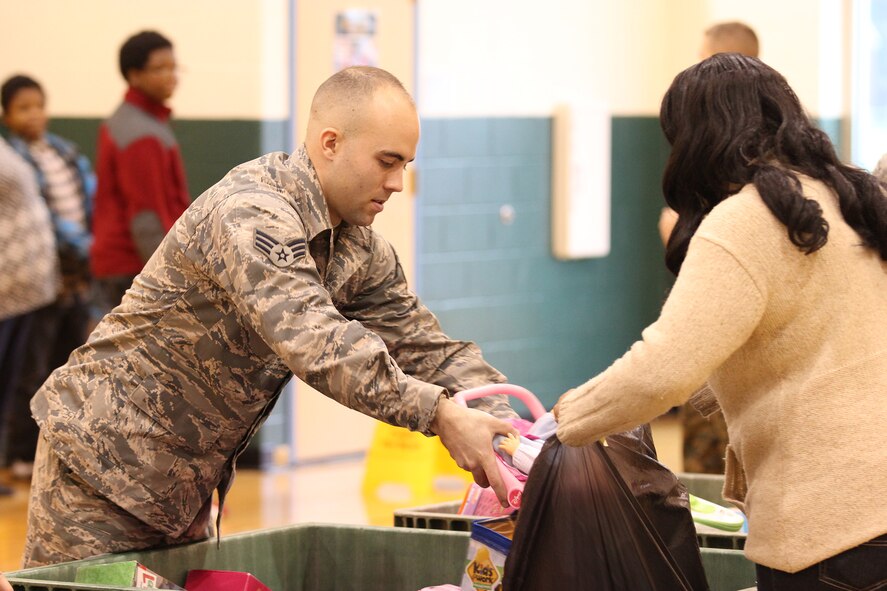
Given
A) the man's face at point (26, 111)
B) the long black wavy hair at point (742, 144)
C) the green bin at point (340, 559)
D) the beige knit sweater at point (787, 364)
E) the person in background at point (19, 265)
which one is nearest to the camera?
the beige knit sweater at point (787, 364)

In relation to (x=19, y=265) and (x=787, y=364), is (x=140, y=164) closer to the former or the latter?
(x=19, y=265)

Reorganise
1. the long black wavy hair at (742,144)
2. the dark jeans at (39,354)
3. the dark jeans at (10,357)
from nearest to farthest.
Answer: the long black wavy hair at (742,144), the dark jeans at (10,357), the dark jeans at (39,354)

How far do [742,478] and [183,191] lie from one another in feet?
11.9

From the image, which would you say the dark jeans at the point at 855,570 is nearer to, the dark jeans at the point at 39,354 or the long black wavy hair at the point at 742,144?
the long black wavy hair at the point at 742,144

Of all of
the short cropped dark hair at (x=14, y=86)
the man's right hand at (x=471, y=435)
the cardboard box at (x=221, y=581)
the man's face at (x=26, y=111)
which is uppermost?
the short cropped dark hair at (x=14, y=86)

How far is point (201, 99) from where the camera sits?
648 cm

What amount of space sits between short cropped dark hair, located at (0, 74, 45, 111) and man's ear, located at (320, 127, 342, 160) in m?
3.81

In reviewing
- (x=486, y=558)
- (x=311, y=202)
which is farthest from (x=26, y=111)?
(x=486, y=558)

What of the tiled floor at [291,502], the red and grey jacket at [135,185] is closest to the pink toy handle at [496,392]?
the tiled floor at [291,502]

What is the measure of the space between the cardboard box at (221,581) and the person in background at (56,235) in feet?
12.4

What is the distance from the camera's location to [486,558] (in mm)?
2398

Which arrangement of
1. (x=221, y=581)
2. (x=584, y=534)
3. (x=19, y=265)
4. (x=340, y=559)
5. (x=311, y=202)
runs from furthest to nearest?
(x=19, y=265) → (x=340, y=559) → (x=221, y=581) → (x=311, y=202) → (x=584, y=534)

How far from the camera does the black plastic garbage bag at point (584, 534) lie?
2223 mm

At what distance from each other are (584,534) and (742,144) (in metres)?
0.64
